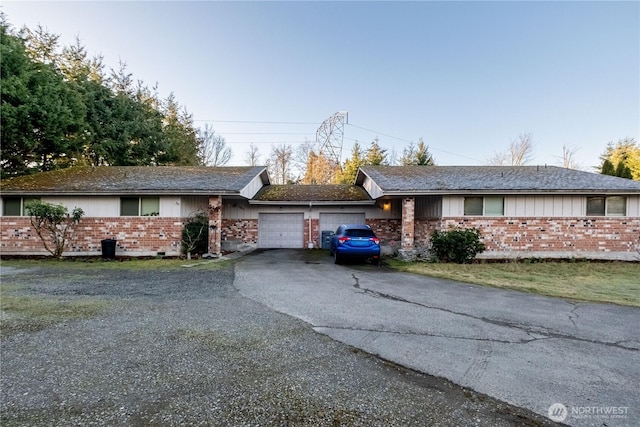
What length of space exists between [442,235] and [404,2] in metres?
11.3

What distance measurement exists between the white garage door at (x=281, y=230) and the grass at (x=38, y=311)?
11.2m

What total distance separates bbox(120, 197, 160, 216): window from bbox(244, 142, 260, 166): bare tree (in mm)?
23605

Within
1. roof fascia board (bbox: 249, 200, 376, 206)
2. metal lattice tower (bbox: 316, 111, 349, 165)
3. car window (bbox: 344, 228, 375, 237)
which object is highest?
metal lattice tower (bbox: 316, 111, 349, 165)

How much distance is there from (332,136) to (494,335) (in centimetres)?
3639

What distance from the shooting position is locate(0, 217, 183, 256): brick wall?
510 inches

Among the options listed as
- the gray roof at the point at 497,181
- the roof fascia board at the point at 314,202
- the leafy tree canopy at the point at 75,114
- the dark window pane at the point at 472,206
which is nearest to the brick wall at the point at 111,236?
the roof fascia board at the point at 314,202

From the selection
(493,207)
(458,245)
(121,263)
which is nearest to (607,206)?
(493,207)

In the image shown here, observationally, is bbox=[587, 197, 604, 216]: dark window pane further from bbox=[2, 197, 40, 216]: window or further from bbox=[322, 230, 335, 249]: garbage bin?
bbox=[2, 197, 40, 216]: window

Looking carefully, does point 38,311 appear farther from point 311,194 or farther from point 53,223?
point 311,194

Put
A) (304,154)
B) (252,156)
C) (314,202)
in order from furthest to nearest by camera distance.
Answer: (304,154) → (252,156) → (314,202)

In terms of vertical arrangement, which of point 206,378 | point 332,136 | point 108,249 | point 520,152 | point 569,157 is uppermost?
point 332,136

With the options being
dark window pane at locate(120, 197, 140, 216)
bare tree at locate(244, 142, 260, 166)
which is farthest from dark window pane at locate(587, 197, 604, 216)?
bare tree at locate(244, 142, 260, 166)

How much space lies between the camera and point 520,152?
108ft

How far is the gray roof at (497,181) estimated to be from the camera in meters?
12.3
